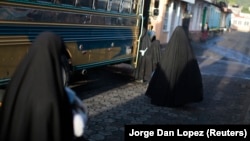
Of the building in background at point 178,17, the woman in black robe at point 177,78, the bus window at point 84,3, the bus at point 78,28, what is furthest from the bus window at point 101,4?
the building in background at point 178,17

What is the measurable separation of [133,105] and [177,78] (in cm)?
104

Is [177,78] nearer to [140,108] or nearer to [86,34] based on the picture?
[140,108]

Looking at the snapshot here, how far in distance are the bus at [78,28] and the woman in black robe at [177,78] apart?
1.36 meters

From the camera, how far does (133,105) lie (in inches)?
300

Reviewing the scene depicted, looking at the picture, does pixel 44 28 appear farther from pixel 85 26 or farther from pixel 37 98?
pixel 37 98

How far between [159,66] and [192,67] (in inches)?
26.6

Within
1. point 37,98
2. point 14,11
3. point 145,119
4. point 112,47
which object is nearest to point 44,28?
point 14,11

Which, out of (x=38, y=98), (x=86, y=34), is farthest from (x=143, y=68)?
(x=38, y=98)

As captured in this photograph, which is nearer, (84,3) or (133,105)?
(84,3)

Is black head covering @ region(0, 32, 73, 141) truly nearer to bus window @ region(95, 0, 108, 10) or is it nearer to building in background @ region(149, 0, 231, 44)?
bus window @ region(95, 0, 108, 10)

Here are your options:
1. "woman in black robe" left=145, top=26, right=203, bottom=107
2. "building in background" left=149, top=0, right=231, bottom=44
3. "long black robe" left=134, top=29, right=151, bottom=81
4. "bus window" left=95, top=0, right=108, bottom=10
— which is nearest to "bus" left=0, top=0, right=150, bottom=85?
"bus window" left=95, top=0, right=108, bottom=10

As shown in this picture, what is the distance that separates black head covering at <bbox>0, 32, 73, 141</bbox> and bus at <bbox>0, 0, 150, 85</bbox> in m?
2.70

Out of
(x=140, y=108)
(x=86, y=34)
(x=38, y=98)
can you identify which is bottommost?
(x=140, y=108)

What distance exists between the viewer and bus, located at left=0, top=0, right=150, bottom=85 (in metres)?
5.26
